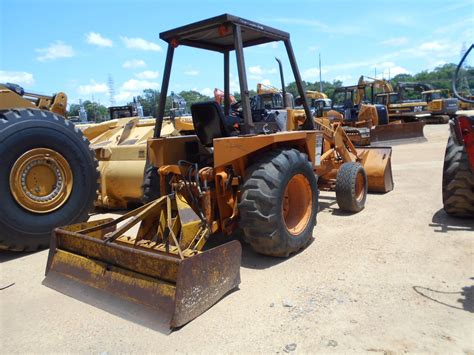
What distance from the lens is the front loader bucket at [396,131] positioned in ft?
49.1

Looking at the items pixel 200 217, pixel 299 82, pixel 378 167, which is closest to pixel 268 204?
pixel 200 217

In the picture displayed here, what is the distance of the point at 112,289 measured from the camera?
3.09 metres

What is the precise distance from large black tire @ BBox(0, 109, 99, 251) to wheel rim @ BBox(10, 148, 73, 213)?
48 millimetres

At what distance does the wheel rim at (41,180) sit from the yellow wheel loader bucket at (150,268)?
120cm

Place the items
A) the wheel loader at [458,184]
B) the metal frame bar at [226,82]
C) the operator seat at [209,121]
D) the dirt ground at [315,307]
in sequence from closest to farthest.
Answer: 1. the dirt ground at [315,307]
2. the operator seat at [209,121]
3. the wheel loader at [458,184]
4. the metal frame bar at [226,82]

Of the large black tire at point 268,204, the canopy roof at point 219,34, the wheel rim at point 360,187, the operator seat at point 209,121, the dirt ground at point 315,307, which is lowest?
the dirt ground at point 315,307

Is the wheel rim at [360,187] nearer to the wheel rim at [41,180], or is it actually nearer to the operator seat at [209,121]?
the operator seat at [209,121]

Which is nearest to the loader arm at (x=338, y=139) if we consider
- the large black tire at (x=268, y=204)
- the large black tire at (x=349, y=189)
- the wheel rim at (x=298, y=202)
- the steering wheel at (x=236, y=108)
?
the large black tire at (x=349, y=189)

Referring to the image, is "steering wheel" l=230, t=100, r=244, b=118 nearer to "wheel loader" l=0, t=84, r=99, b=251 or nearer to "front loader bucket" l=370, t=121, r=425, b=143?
"wheel loader" l=0, t=84, r=99, b=251

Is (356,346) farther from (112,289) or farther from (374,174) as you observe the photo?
(374,174)

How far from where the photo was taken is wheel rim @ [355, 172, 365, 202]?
5.81 metres

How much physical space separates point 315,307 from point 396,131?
1359 cm

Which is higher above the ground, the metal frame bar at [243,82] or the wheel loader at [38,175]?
the metal frame bar at [243,82]

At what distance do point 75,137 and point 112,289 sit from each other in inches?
105
